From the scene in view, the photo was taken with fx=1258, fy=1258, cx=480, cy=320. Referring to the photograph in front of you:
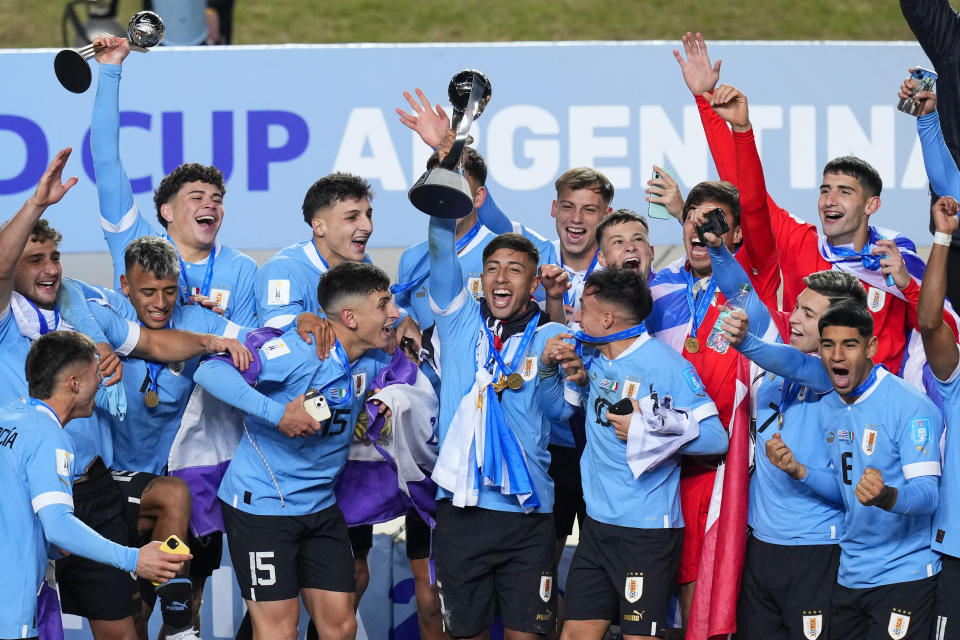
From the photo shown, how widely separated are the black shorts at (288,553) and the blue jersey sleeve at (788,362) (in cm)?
196

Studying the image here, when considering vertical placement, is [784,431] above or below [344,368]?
below

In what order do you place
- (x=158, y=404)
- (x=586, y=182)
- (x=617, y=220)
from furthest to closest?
1. (x=586, y=182)
2. (x=617, y=220)
3. (x=158, y=404)

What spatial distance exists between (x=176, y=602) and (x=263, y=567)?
449mm

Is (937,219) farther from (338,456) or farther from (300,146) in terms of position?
(300,146)

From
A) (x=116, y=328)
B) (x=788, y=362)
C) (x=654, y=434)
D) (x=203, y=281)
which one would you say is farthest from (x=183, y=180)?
(x=788, y=362)

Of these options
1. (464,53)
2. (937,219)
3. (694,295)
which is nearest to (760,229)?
(694,295)

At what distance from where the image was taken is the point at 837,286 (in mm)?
5031

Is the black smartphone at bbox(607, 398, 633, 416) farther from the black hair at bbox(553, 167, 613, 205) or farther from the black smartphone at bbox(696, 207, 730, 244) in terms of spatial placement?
the black hair at bbox(553, 167, 613, 205)

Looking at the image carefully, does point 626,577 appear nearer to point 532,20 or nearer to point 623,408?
point 623,408

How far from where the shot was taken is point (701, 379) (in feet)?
17.8

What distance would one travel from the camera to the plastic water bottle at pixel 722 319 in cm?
484

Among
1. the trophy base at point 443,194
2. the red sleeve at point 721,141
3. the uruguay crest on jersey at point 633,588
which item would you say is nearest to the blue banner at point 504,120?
the red sleeve at point 721,141

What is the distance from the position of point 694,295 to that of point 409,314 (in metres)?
1.50

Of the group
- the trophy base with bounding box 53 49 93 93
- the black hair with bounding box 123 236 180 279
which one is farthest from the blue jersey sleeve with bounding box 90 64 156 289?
the black hair with bounding box 123 236 180 279
